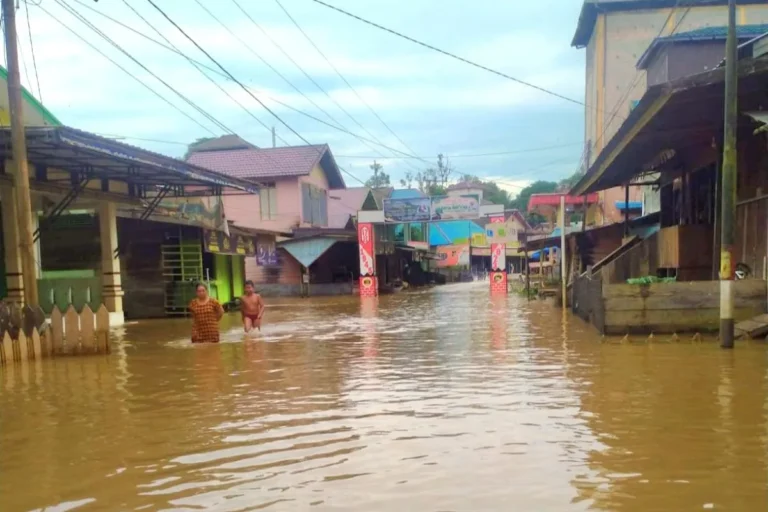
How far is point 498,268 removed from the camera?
1355 inches

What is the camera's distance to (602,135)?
1254 inches

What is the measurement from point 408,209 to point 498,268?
6.66 metres

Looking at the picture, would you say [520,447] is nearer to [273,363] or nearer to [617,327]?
[273,363]

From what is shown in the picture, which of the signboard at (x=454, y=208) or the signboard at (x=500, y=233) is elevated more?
the signboard at (x=454, y=208)

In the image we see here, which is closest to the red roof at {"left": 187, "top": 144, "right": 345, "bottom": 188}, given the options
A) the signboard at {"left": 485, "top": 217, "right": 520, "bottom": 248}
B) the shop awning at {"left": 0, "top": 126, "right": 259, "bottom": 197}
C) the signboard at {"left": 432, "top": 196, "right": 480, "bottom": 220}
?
the signboard at {"left": 432, "top": 196, "right": 480, "bottom": 220}

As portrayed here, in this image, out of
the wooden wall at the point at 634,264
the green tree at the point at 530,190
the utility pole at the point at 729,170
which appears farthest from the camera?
the green tree at the point at 530,190

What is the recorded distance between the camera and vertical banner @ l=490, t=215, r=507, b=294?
110 ft

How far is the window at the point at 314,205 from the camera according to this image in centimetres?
3369

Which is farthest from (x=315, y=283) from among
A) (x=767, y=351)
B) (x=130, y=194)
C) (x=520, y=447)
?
(x=520, y=447)

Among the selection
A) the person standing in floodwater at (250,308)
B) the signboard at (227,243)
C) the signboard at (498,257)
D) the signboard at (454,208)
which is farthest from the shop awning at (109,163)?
the signboard at (498,257)

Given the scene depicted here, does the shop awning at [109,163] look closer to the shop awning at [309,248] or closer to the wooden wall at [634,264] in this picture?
the wooden wall at [634,264]

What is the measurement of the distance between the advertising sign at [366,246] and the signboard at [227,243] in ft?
19.2

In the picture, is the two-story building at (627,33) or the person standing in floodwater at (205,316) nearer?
the person standing in floodwater at (205,316)

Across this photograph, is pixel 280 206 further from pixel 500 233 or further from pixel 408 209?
pixel 500 233
